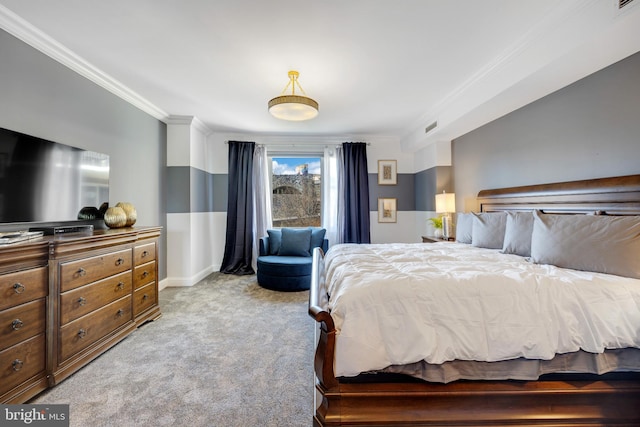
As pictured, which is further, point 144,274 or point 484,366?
point 144,274

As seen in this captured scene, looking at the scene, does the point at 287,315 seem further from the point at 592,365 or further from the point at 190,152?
the point at 190,152

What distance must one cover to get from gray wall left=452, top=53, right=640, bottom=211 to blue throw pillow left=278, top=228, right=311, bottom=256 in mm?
2737

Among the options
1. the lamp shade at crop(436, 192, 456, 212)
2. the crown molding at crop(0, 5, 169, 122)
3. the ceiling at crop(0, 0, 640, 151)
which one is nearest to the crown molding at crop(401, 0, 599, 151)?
the ceiling at crop(0, 0, 640, 151)

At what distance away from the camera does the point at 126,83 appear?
3033 mm

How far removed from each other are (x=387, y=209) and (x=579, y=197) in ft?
10.3

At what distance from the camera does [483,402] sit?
1.40m

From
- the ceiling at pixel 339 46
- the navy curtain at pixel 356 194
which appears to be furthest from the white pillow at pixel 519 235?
the navy curtain at pixel 356 194

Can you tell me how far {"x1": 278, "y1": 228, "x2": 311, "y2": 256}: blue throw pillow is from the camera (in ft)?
14.4

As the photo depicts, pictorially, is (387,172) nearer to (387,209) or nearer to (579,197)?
(387,209)

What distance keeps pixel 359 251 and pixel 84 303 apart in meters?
2.31

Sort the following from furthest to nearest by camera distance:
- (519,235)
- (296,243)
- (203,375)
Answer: (296,243)
(519,235)
(203,375)

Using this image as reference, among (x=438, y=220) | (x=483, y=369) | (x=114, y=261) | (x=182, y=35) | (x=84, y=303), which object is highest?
(x=182, y=35)

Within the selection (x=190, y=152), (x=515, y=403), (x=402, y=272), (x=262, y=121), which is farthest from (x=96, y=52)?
(x=515, y=403)

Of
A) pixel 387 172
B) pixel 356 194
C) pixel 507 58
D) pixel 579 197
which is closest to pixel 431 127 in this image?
pixel 387 172
